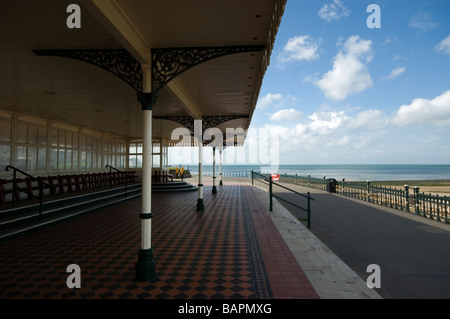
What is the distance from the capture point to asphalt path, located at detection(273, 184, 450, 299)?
11.6 feet

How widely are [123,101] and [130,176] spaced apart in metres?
8.86

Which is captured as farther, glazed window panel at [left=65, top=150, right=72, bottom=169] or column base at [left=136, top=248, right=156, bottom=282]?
glazed window panel at [left=65, top=150, right=72, bottom=169]

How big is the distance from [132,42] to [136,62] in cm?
63

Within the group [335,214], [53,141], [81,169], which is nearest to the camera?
[335,214]

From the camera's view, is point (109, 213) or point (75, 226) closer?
point (75, 226)

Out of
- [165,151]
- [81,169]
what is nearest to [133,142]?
[165,151]

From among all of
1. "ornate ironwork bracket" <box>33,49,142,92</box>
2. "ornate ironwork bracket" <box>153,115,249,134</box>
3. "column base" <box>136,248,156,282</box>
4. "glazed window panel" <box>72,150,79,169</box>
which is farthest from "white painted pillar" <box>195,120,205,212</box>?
"glazed window panel" <box>72,150,79,169</box>

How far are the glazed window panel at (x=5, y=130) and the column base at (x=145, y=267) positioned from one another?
8888mm

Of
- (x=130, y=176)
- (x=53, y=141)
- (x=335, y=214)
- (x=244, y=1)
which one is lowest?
(x=335, y=214)

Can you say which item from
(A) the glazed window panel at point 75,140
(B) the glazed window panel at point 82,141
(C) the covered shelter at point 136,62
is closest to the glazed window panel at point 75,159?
(A) the glazed window panel at point 75,140

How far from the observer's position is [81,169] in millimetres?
13062

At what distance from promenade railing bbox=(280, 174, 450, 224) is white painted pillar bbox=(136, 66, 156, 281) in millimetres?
8145

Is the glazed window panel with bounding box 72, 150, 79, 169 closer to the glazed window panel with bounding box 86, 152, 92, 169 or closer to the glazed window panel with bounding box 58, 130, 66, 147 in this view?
the glazed window panel with bounding box 58, 130, 66, 147
